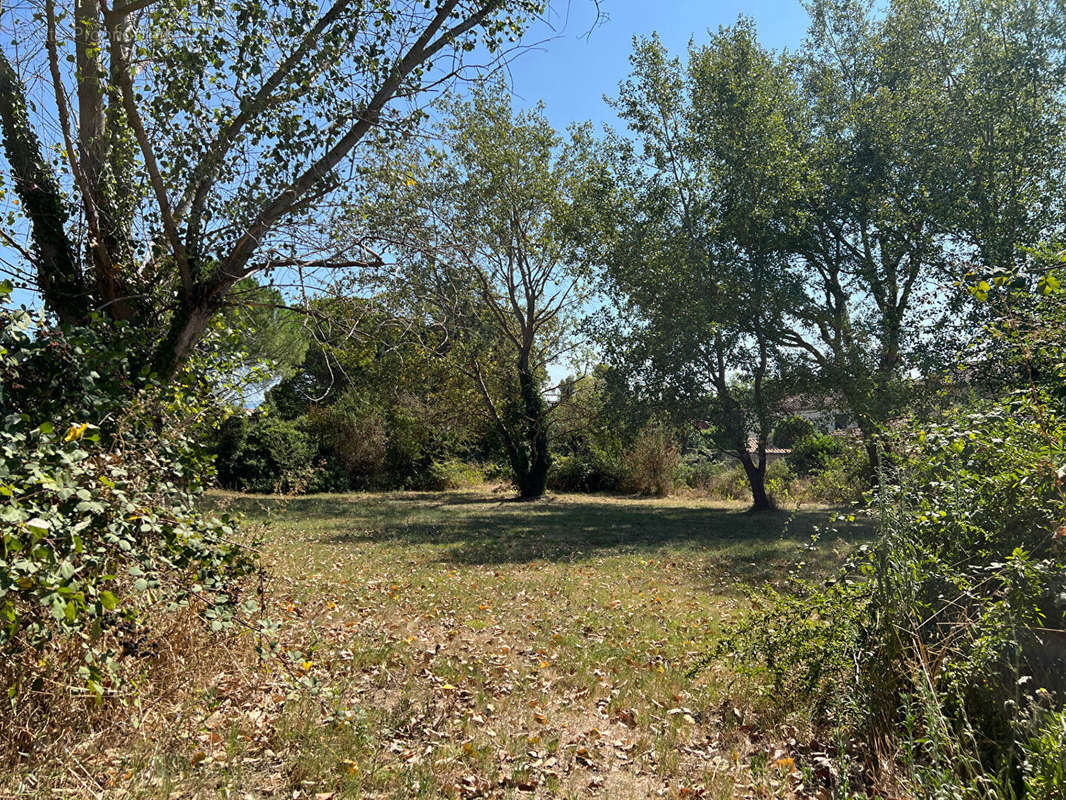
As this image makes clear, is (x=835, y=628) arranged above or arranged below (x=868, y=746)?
above

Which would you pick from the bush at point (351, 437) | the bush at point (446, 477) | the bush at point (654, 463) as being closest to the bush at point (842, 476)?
the bush at point (654, 463)

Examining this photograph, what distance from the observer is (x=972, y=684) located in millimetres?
3338

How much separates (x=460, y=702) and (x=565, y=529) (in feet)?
34.0

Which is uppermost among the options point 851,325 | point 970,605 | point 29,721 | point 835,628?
point 851,325

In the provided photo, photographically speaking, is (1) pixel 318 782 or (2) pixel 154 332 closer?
(1) pixel 318 782

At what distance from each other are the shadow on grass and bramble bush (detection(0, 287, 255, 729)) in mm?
5994

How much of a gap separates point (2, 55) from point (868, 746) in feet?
27.5

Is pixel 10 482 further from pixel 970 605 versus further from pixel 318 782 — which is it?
pixel 970 605

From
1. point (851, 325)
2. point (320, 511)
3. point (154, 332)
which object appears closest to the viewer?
point (154, 332)

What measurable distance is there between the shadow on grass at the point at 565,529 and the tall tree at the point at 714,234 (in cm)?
280

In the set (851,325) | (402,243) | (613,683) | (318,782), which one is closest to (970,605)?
(613,683)

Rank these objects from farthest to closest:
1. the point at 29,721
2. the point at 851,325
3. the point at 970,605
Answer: the point at 851,325, the point at 970,605, the point at 29,721

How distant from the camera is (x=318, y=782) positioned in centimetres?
326

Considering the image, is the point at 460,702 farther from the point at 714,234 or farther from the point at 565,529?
the point at 714,234
